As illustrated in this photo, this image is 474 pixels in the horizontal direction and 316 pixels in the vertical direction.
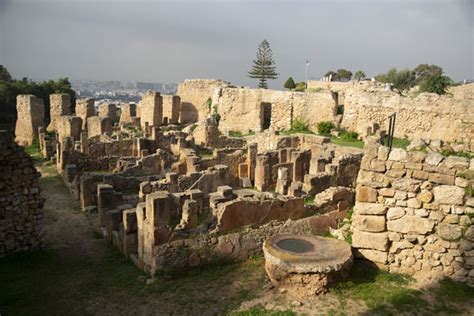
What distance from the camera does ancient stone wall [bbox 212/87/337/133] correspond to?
2673 centimetres

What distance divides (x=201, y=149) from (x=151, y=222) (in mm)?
15042

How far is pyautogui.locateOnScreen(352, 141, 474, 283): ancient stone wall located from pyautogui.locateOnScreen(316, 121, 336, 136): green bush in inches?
707

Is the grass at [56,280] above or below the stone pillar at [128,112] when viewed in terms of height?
below

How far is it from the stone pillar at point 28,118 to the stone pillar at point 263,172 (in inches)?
739

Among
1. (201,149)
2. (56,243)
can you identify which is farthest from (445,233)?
(201,149)

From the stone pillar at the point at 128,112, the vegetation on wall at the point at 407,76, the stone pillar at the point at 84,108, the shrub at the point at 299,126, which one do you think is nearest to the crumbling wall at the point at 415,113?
the shrub at the point at 299,126

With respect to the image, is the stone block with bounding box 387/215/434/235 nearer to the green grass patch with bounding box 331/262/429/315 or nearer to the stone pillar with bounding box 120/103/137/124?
the green grass patch with bounding box 331/262/429/315

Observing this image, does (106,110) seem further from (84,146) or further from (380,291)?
(380,291)

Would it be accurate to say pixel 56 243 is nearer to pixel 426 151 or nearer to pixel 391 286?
pixel 391 286

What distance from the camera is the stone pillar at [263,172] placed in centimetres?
1658

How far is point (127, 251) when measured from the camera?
9984 millimetres

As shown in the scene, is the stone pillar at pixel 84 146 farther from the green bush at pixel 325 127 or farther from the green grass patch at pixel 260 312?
the green grass patch at pixel 260 312

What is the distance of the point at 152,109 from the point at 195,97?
4.39m

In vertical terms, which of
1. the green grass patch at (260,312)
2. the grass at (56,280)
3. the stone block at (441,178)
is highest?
the stone block at (441,178)
